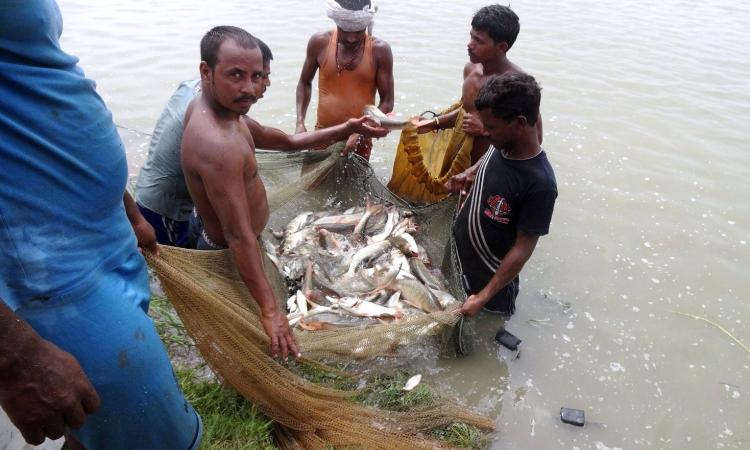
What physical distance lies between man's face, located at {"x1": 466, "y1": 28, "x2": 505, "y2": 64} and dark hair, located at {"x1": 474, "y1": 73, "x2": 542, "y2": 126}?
1131 mm

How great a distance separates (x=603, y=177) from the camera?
674 cm

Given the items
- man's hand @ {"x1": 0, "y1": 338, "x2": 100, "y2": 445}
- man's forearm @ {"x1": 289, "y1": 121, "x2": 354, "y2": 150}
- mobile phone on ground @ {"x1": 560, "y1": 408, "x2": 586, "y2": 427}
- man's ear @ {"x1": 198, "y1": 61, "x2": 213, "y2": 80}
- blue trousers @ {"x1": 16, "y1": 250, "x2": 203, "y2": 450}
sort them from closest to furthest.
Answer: man's hand @ {"x1": 0, "y1": 338, "x2": 100, "y2": 445} < blue trousers @ {"x1": 16, "y1": 250, "x2": 203, "y2": 450} < man's ear @ {"x1": 198, "y1": 61, "x2": 213, "y2": 80} < mobile phone on ground @ {"x1": 560, "y1": 408, "x2": 586, "y2": 427} < man's forearm @ {"x1": 289, "y1": 121, "x2": 354, "y2": 150}

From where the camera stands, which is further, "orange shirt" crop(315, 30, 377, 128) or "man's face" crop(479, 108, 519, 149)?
"orange shirt" crop(315, 30, 377, 128)

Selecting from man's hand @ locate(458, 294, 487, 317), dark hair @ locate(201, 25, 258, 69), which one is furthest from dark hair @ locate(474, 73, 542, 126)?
dark hair @ locate(201, 25, 258, 69)

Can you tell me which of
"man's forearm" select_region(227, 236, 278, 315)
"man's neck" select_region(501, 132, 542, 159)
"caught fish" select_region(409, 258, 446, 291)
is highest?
"man's neck" select_region(501, 132, 542, 159)

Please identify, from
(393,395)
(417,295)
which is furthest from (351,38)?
(393,395)

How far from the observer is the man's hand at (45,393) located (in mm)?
1469

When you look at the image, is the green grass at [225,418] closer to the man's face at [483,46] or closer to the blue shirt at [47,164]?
the blue shirt at [47,164]

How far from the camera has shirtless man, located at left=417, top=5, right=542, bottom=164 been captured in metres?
4.15

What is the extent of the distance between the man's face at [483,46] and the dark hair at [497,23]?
0.03 meters

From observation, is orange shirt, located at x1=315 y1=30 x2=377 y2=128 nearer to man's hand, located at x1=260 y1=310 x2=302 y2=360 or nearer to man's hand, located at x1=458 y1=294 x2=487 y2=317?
man's hand, located at x1=458 y1=294 x2=487 y2=317

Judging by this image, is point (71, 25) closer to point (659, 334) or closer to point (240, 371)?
point (240, 371)

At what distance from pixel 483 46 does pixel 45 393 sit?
3873 mm

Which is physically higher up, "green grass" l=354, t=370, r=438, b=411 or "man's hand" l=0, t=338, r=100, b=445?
"man's hand" l=0, t=338, r=100, b=445
